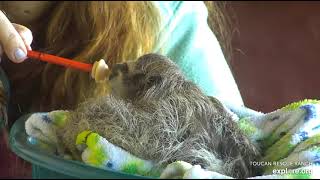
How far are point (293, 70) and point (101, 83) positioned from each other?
22 cm

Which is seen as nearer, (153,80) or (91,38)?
(153,80)

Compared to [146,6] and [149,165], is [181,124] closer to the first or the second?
[149,165]

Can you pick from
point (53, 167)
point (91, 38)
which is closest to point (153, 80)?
point (53, 167)

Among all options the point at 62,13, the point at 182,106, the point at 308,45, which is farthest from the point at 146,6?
the point at 182,106

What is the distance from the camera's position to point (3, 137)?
0.37 metres

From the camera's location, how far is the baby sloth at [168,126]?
0.33 meters

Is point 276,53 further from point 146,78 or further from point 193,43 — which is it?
point 146,78

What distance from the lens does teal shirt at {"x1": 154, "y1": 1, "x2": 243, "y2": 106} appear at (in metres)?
0.55

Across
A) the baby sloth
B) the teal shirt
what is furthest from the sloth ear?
the teal shirt

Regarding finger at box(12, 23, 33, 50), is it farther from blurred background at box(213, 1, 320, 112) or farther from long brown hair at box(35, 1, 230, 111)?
blurred background at box(213, 1, 320, 112)

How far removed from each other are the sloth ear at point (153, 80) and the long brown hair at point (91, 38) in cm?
4

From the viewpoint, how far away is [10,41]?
39 cm

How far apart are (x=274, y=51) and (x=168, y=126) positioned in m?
0.35

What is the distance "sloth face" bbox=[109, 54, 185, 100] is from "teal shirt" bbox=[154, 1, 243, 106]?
0.11 metres
